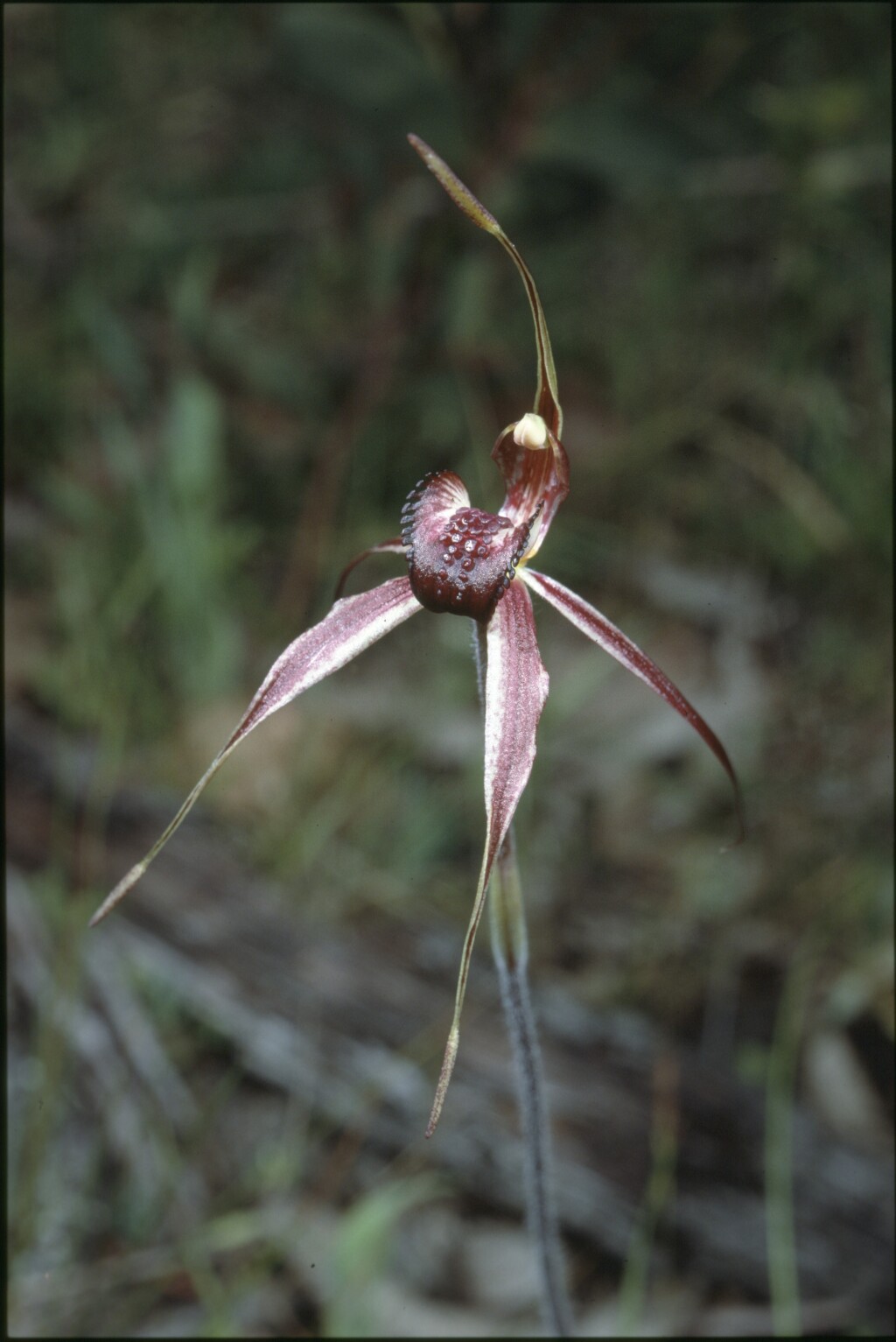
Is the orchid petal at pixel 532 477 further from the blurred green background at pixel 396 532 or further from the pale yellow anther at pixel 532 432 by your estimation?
the blurred green background at pixel 396 532

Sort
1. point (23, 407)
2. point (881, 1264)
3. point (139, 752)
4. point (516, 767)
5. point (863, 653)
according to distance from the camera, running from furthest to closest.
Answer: point (23, 407), point (863, 653), point (139, 752), point (881, 1264), point (516, 767)

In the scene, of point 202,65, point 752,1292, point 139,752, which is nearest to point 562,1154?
point 752,1292

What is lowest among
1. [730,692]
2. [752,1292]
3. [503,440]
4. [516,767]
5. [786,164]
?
[752,1292]

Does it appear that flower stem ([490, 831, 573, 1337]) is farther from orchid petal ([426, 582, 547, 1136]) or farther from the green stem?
the green stem

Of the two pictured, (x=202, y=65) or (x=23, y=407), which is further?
(x=202, y=65)

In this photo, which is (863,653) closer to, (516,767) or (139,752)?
(139,752)

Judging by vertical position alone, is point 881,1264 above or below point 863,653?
below

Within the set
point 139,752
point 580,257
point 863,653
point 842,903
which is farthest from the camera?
point 580,257

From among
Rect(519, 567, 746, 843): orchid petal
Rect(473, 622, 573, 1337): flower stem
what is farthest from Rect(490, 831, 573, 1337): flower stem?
Rect(519, 567, 746, 843): orchid petal
